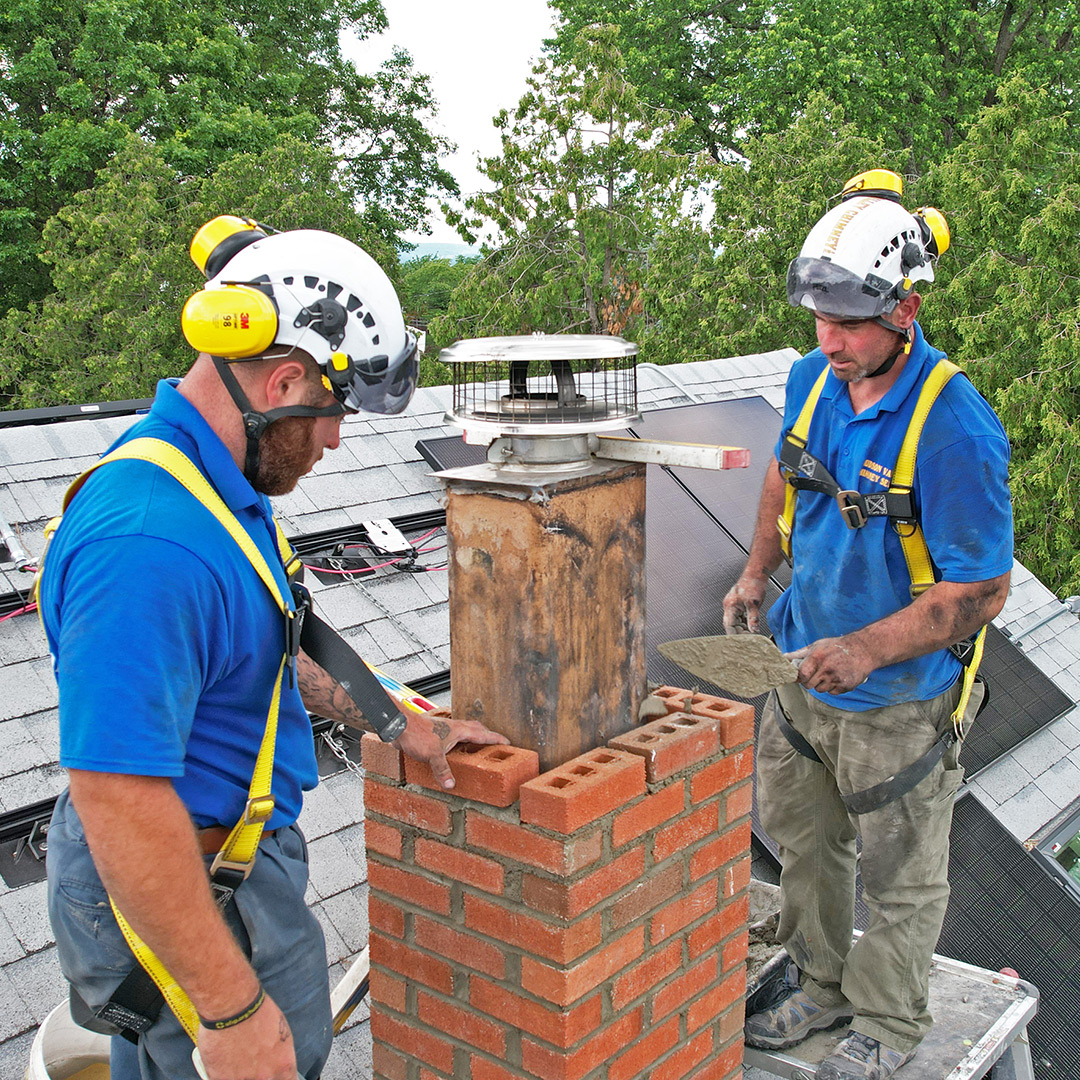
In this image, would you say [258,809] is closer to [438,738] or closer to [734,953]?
[438,738]

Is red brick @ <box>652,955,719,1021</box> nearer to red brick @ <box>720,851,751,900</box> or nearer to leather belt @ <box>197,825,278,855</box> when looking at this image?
red brick @ <box>720,851,751,900</box>

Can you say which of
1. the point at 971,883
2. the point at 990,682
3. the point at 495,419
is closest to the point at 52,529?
the point at 495,419

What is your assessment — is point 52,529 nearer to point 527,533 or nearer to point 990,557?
point 527,533

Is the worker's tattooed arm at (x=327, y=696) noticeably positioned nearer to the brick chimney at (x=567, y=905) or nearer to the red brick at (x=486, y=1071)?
the brick chimney at (x=567, y=905)

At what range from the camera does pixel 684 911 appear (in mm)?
2453

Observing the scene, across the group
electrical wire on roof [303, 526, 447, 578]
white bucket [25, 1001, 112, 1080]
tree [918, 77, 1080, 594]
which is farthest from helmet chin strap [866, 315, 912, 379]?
tree [918, 77, 1080, 594]

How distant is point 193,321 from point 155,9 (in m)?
27.9

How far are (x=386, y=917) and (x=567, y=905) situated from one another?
0.60 metres

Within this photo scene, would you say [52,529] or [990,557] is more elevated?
[52,529]

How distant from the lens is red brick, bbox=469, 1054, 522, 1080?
227 centimetres

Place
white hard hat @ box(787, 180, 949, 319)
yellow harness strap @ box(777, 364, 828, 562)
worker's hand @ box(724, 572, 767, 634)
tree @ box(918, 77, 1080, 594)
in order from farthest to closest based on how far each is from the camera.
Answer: tree @ box(918, 77, 1080, 594), worker's hand @ box(724, 572, 767, 634), yellow harness strap @ box(777, 364, 828, 562), white hard hat @ box(787, 180, 949, 319)

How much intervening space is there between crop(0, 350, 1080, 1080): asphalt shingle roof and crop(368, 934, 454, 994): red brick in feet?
1.71

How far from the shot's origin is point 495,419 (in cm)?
225

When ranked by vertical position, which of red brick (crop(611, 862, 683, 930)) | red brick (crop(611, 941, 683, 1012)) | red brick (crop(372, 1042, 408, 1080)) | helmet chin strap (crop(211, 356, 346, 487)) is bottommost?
red brick (crop(372, 1042, 408, 1080))
